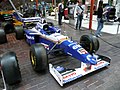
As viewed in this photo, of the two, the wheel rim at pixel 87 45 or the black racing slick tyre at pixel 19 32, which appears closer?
the wheel rim at pixel 87 45

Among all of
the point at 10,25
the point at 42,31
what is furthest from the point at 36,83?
the point at 10,25

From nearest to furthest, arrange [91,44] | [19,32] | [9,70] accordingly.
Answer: [9,70]
[91,44]
[19,32]

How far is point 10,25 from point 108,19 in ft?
22.5

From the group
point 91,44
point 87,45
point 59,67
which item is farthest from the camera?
point 87,45

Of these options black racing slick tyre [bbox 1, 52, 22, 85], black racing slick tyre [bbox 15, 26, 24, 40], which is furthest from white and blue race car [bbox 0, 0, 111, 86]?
black racing slick tyre [bbox 15, 26, 24, 40]

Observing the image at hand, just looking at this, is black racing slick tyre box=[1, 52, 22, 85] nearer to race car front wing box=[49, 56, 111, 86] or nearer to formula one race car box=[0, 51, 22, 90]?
formula one race car box=[0, 51, 22, 90]

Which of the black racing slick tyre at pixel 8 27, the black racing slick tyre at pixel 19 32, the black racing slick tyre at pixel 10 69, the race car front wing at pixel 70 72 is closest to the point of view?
the black racing slick tyre at pixel 10 69

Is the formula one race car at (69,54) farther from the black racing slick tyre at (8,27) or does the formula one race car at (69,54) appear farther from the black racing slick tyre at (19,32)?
the black racing slick tyre at (8,27)

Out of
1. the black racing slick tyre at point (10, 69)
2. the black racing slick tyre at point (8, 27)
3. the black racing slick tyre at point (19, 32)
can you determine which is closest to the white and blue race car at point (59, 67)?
the black racing slick tyre at point (10, 69)

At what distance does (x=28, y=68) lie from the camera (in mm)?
3785

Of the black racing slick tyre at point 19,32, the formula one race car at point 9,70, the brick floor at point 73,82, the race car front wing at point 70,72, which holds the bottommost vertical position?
the brick floor at point 73,82

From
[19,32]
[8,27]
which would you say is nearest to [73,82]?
[19,32]

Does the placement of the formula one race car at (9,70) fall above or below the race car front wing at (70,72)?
above

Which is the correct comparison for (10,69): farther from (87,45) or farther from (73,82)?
(87,45)
